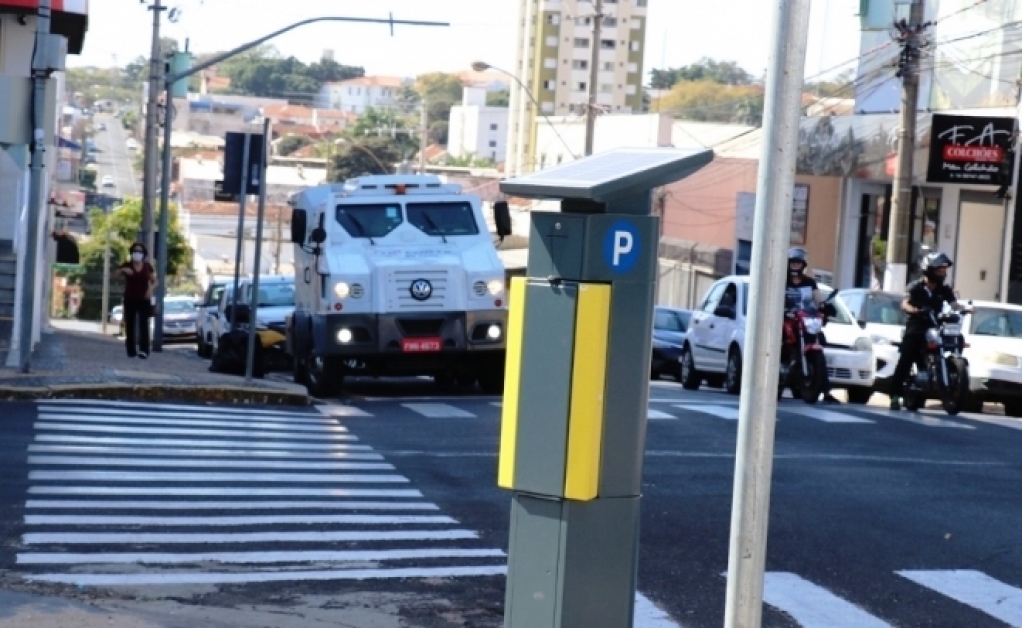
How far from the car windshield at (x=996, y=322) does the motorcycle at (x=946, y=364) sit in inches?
141

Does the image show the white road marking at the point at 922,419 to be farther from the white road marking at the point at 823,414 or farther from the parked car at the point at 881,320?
the parked car at the point at 881,320

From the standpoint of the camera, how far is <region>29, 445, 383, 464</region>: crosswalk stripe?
39.7 ft

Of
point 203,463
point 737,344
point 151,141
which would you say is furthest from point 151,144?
point 203,463

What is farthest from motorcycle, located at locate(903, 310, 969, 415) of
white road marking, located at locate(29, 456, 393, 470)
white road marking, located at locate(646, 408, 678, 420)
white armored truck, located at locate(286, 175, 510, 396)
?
white road marking, located at locate(29, 456, 393, 470)

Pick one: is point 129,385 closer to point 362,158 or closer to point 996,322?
point 996,322

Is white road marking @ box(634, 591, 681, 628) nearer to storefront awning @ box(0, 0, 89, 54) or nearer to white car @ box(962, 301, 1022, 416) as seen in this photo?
white car @ box(962, 301, 1022, 416)

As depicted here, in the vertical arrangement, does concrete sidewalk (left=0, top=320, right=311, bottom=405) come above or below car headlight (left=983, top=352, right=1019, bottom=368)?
below

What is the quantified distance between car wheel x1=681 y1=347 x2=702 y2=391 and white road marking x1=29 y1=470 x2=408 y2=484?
44.1 feet

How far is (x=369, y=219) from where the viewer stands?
20969mm

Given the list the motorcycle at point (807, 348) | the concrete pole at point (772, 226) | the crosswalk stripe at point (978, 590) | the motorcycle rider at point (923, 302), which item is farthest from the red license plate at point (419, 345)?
the concrete pole at point (772, 226)

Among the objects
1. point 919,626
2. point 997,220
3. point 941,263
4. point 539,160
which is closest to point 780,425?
point 941,263

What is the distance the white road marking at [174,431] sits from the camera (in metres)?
13.4

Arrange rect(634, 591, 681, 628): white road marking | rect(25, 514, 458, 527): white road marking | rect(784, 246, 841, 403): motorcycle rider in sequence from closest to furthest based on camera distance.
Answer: rect(634, 591, 681, 628): white road marking → rect(25, 514, 458, 527): white road marking → rect(784, 246, 841, 403): motorcycle rider

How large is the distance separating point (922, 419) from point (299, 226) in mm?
8753
